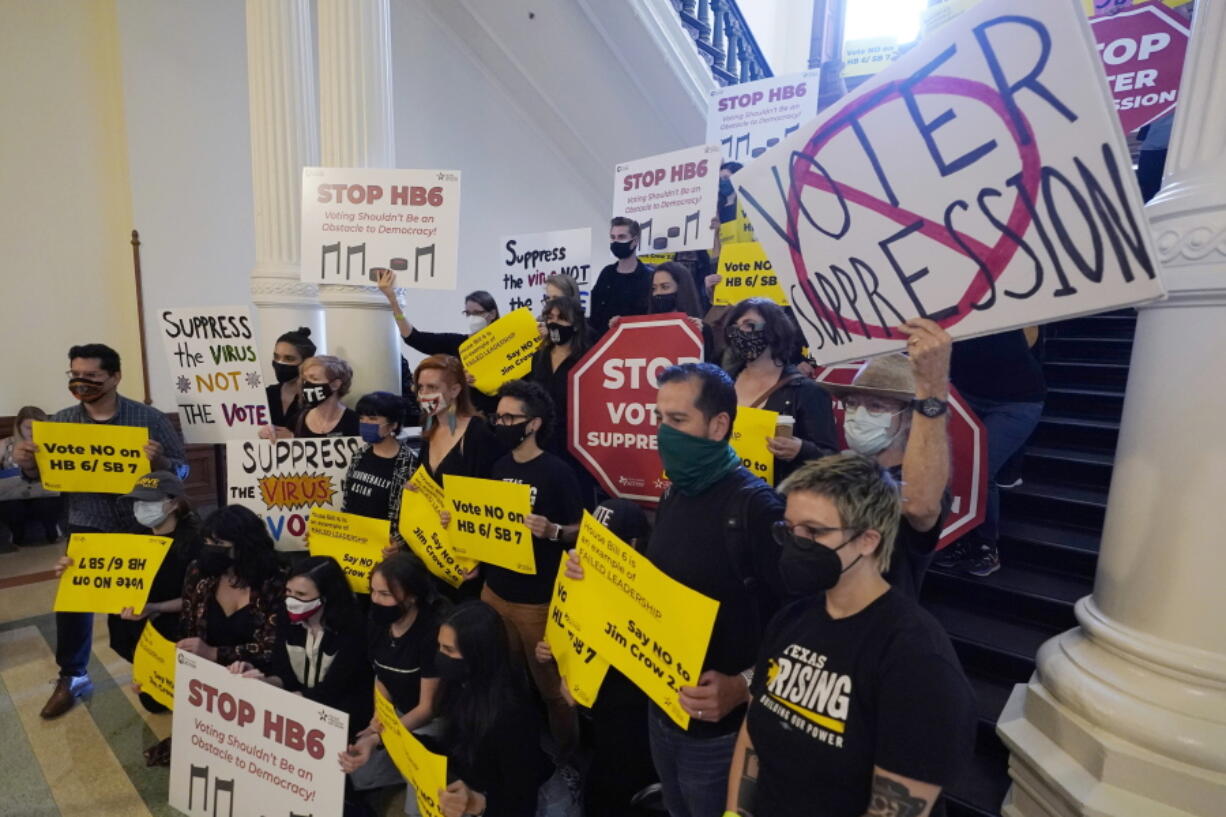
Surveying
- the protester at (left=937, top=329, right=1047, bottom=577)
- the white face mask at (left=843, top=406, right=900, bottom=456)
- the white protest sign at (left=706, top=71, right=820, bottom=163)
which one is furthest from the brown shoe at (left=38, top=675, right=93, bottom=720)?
the white protest sign at (left=706, top=71, right=820, bottom=163)

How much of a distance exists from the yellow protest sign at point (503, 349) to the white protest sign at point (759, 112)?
2731mm

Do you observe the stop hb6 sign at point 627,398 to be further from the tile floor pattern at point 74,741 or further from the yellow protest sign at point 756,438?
the tile floor pattern at point 74,741

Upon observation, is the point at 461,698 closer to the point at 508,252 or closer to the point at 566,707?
the point at 566,707

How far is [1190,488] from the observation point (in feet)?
5.01

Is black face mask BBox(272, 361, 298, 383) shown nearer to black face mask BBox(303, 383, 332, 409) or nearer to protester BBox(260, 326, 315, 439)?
protester BBox(260, 326, 315, 439)

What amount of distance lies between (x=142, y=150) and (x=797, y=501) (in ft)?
23.9

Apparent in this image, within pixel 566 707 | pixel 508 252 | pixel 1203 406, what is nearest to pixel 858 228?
pixel 1203 406

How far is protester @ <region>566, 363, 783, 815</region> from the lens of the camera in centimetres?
161

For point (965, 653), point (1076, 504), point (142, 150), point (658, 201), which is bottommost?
point (965, 653)

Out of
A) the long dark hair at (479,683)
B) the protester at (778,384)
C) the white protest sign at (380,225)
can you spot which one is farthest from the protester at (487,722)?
the white protest sign at (380,225)

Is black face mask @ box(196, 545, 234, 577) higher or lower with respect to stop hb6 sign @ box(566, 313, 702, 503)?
lower

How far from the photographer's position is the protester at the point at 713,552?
161cm

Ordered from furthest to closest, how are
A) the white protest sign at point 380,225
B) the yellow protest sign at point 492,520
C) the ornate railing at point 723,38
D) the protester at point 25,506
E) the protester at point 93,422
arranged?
the ornate railing at point 723,38 < the protester at point 25,506 < the white protest sign at point 380,225 < the protester at point 93,422 < the yellow protest sign at point 492,520

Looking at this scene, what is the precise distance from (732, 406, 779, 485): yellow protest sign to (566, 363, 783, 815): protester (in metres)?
0.46
